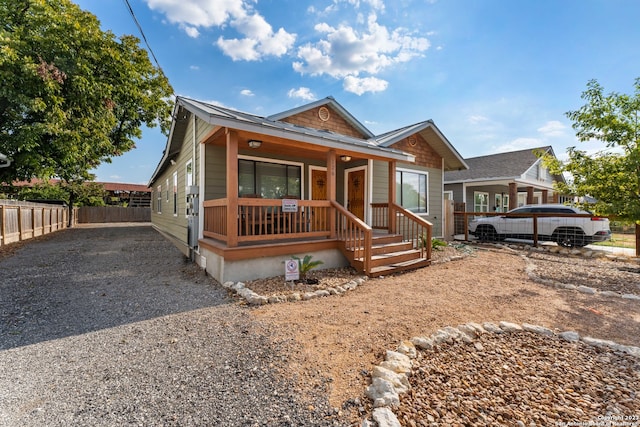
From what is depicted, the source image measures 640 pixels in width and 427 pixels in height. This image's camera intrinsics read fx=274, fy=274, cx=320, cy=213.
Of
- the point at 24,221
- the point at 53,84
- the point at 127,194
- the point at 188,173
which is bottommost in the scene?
the point at 24,221

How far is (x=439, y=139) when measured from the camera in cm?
1046

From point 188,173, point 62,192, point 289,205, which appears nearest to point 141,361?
point 289,205

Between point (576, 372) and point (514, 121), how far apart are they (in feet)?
41.2

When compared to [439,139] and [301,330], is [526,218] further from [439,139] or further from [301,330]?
[301,330]

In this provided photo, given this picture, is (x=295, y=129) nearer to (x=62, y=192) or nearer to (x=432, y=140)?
(x=432, y=140)

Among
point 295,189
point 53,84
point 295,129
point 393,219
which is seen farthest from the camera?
point 53,84

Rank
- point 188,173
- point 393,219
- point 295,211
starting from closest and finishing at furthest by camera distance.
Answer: point 295,211
point 393,219
point 188,173

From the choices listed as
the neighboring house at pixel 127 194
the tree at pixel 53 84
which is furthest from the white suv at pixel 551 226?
the neighboring house at pixel 127 194

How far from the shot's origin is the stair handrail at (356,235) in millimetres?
5712

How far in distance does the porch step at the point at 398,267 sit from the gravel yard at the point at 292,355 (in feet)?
1.59

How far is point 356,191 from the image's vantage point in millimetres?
9219

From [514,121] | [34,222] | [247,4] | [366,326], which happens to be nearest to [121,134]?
[34,222]

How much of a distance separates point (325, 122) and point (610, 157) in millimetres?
7366

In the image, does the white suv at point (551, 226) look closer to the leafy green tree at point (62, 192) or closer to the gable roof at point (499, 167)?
the gable roof at point (499, 167)
